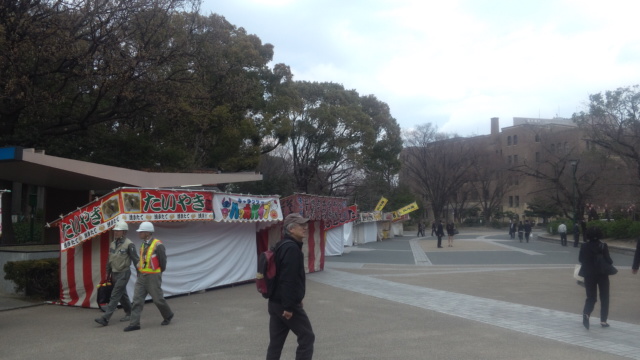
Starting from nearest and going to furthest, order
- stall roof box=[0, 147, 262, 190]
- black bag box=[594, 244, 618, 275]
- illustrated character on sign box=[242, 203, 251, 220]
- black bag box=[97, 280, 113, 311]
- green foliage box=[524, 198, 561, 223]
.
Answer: black bag box=[594, 244, 618, 275], black bag box=[97, 280, 113, 311], stall roof box=[0, 147, 262, 190], illustrated character on sign box=[242, 203, 251, 220], green foliage box=[524, 198, 561, 223]

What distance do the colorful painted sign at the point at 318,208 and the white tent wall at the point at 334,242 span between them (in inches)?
279

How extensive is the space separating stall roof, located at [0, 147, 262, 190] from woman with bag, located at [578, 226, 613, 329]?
9385 millimetres

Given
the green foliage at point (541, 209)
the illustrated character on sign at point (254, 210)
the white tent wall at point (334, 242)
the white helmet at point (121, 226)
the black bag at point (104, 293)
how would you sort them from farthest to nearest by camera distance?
the green foliage at point (541, 209) < the white tent wall at point (334, 242) < the illustrated character on sign at point (254, 210) < the white helmet at point (121, 226) < the black bag at point (104, 293)

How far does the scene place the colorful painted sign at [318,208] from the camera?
16.2 metres

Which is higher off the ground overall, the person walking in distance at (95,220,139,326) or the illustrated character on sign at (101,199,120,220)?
the illustrated character on sign at (101,199,120,220)

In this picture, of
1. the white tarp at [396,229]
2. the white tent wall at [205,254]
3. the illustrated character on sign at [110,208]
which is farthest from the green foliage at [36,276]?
the white tarp at [396,229]

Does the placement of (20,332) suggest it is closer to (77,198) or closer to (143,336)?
(143,336)

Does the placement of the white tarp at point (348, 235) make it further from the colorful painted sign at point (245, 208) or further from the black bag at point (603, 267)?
the black bag at point (603, 267)

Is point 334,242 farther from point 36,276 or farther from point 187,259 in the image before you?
point 36,276

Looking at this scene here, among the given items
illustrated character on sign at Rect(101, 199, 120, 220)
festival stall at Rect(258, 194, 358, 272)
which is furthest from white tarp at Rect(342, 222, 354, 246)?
illustrated character on sign at Rect(101, 199, 120, 220)

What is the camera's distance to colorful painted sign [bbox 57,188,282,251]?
10.4 meters

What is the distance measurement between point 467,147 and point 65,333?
5967cm

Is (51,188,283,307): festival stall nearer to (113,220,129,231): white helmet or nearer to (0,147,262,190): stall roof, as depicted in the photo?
(113,220,129,231): white helmet

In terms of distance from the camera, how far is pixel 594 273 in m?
8.67
